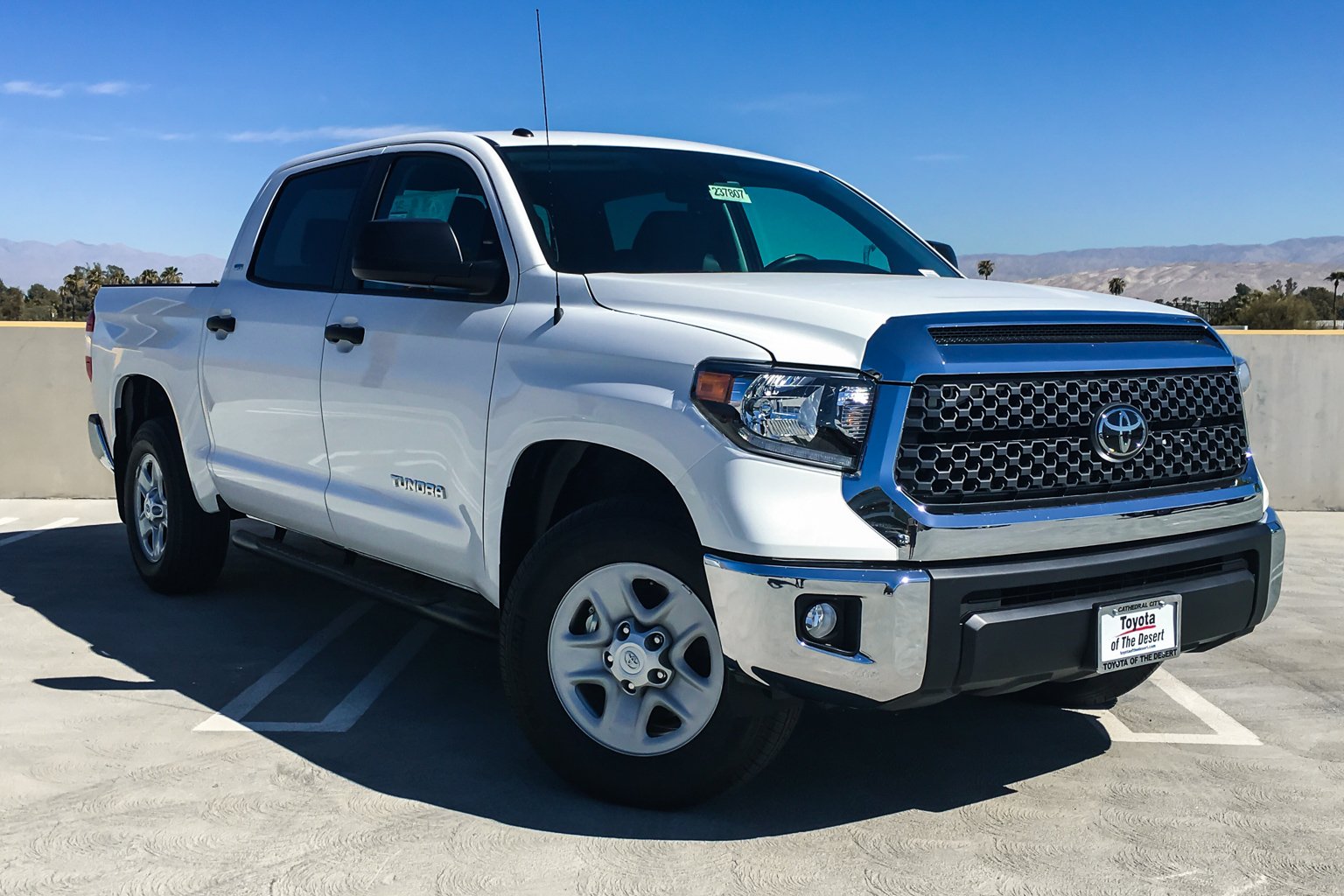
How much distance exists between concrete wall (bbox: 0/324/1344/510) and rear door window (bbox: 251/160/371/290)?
16.2 feet

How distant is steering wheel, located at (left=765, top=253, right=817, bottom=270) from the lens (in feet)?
14.8

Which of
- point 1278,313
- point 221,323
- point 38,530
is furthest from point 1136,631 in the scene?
point 1278,313

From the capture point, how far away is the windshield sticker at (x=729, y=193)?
4.71 meters

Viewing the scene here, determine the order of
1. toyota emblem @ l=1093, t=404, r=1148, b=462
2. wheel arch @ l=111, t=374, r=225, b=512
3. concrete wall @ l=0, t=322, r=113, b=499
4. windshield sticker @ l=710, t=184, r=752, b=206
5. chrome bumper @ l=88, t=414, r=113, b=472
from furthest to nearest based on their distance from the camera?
concrete wall @ l=0, t=322, r=113, b=499, chrome bumper @ l=88, t=414, r=113, b=472, wheel arch @ l=111, t=374, r=225, b=512, windshield sticker @ l=710, t=184, r=752, b=206, toyota emblem @ l=1093, t=404, r=1148, b=462

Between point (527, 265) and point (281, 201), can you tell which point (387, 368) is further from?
point (281, 201)

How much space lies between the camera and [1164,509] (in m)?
3.50

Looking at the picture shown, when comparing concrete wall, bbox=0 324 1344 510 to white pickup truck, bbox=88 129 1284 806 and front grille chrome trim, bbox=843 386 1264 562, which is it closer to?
white pickup truck, bbox=88 129 1284 806

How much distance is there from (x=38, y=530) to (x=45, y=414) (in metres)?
1.65

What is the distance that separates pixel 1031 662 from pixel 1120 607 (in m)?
0.32

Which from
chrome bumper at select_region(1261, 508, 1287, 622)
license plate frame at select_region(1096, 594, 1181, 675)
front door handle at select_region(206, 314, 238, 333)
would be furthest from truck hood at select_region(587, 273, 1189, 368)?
front door handle at select_region(206, 314, 238, 333)

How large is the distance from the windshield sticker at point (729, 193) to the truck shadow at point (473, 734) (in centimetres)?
183

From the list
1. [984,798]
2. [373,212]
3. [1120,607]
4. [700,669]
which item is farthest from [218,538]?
[1120,607]

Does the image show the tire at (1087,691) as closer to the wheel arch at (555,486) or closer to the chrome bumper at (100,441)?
the wheel arch at (555,486)

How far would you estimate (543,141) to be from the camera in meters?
4.61
